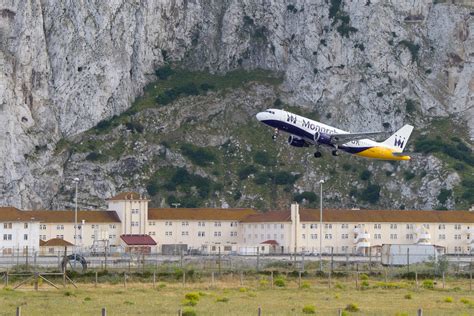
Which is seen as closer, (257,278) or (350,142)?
(257,278)

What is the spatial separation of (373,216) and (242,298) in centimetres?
10427

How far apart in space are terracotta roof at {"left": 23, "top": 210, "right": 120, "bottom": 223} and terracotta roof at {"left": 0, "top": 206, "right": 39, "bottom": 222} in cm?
193

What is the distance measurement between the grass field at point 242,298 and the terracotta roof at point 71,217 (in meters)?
80.4

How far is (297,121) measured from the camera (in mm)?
137875

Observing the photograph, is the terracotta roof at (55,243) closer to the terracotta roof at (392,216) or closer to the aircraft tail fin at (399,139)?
the terracotta roof at (392,216)

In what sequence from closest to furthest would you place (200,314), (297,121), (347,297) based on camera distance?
(200,314), (347,297), (297,121)

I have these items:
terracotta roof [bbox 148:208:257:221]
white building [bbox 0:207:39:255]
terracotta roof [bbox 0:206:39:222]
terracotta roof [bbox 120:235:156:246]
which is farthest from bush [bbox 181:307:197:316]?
terracotta roof [bbox 148:208:257:221]

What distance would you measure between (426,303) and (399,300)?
289cm

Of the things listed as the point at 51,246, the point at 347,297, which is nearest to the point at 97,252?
the point at 51,246

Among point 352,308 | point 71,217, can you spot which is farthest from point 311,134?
point 71,217

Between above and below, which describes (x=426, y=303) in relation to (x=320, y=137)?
below

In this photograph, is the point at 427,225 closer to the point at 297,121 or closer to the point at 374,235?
the point at 374,235

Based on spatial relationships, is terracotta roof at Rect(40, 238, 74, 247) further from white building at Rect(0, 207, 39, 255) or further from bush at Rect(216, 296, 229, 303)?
bush at Rect(216, 296, 229, 303)

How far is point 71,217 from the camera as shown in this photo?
188125mm
